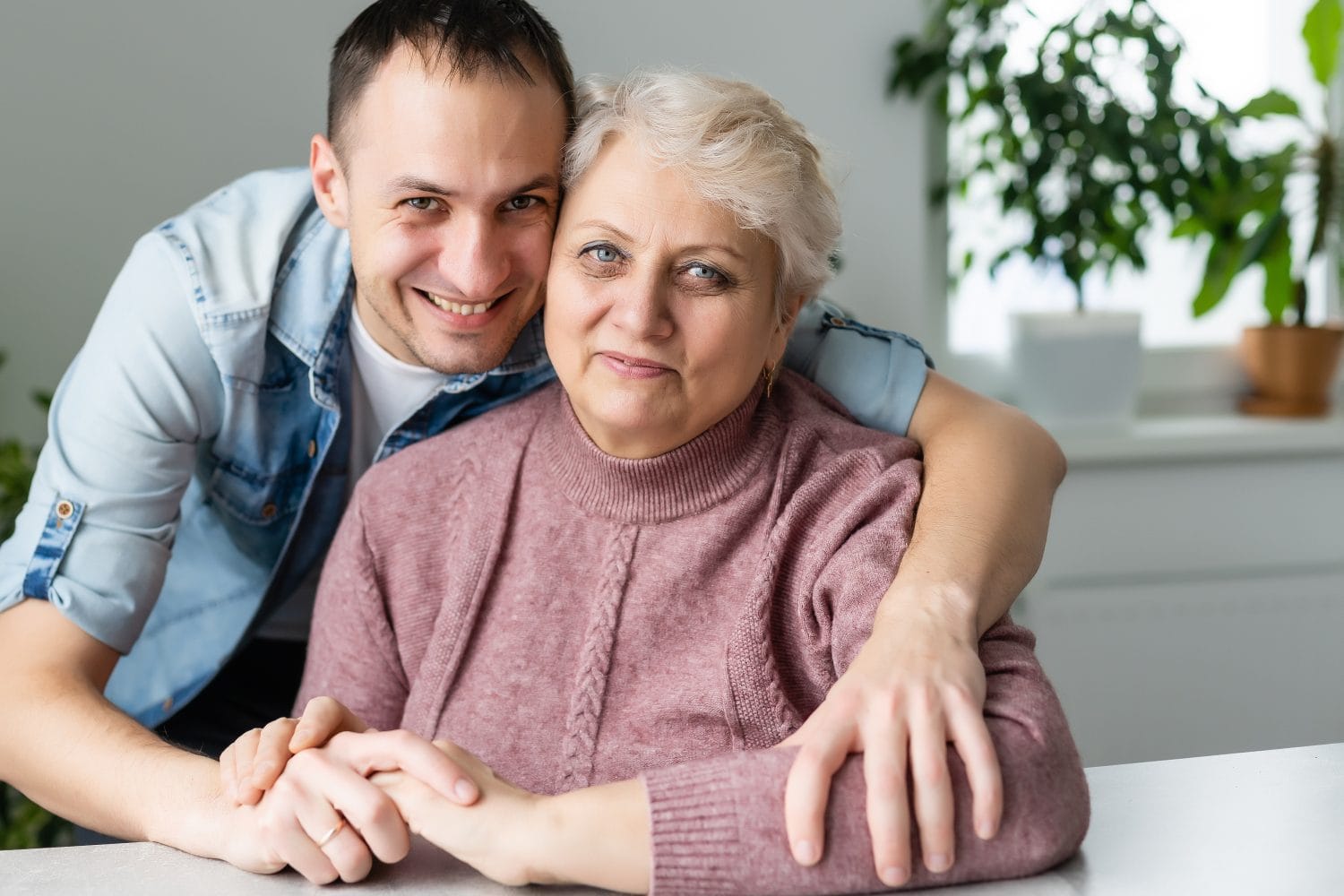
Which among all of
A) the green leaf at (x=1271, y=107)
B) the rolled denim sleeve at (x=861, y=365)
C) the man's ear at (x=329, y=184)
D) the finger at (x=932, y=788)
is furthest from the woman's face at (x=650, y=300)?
the green leaf at (x=1271, y=107)

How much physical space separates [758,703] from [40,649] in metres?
0.80

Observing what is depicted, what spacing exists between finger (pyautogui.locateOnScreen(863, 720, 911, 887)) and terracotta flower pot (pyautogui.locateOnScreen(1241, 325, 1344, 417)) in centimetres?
273

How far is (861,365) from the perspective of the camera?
1.62 m

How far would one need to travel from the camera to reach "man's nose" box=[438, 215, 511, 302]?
4.82 feet

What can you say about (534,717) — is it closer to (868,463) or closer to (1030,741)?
(868,463)

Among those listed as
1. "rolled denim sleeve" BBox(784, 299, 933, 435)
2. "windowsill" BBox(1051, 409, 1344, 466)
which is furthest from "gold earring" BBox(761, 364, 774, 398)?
"windowsill" BBox(1051, 409, 1344, 466)

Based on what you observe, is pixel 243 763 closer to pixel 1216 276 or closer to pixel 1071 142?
pixel 1071 142

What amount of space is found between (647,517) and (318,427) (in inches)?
22.6

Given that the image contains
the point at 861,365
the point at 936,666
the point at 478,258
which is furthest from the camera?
the point at 861,365

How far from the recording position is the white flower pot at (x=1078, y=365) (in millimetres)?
3111

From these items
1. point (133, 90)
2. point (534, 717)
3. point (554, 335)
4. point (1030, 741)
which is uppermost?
point (133, 90)

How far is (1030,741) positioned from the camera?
39.8 inches

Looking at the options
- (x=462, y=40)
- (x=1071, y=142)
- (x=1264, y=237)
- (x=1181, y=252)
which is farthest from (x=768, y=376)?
(x=1181, y=252)

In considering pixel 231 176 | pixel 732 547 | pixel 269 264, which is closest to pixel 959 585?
pixel 732 547
